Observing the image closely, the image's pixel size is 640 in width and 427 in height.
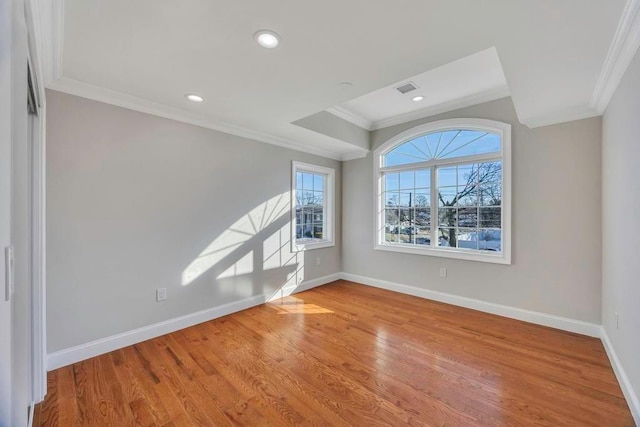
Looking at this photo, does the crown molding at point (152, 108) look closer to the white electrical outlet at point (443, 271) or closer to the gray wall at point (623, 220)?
the white electrical outlet at point (443, 271)

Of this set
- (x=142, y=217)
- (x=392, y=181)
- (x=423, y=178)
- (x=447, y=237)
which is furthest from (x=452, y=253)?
(x=142, y=217)

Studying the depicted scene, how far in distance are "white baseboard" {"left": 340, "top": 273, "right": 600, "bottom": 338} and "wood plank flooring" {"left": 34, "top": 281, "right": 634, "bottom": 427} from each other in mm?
147

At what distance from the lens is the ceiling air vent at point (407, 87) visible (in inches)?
120

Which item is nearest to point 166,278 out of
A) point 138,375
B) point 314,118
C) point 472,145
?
point 138,375

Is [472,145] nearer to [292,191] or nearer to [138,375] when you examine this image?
[292,191]

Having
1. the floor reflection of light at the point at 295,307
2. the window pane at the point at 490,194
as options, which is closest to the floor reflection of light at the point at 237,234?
the floor reflection of light at the point at 295,307

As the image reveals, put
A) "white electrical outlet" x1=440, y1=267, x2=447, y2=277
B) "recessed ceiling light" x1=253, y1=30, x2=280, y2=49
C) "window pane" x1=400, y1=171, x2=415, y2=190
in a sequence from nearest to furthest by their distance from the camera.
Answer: "recessed ceiling light" x1=253, y1=30, x2=280, y2=49, "white electrical outlet" x1=440, y1=267, x2=447, y2=277, "window pane" x1=400, y1=171, x2=415, y2=190

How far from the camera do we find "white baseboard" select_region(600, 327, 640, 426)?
1654mm

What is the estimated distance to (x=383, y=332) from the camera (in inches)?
113

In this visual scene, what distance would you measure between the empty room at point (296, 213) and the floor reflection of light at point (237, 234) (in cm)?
3

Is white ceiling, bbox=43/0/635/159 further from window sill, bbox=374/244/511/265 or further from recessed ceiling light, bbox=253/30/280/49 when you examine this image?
window sill, bbox=374/244/511/265

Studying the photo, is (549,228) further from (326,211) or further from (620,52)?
(326,211)

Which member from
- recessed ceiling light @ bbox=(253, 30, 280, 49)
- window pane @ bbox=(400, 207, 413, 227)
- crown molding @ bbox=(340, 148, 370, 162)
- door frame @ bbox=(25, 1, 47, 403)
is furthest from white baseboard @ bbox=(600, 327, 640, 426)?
door frame @ bbox=(25, 1, 47, 403)

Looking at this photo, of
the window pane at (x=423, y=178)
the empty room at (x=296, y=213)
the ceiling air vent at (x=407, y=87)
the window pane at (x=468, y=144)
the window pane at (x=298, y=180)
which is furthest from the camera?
the window pane at (x=298, y=180)
